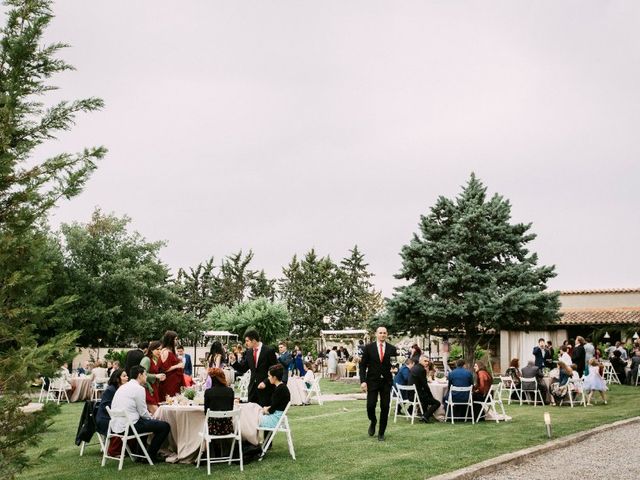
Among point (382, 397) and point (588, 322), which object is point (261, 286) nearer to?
point (588, 322)

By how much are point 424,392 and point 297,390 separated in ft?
16.5

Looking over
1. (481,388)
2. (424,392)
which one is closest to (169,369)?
(424,392)

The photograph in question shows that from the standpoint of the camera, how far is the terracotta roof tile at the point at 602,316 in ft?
101

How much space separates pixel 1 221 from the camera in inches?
177

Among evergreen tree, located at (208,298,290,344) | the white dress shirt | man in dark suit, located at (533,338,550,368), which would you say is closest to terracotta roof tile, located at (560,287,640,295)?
man in dark suit, located at (533,338,550,368)

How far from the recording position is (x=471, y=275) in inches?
1110

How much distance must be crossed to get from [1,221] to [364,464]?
18.7 feet

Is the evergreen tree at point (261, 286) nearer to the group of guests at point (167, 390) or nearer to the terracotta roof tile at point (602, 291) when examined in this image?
the terracotta roof tile at point (602, 291)

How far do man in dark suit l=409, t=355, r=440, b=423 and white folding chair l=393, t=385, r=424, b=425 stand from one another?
9cm

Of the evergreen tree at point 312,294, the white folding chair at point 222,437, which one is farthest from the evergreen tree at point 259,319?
the white folding chair at point 222,437

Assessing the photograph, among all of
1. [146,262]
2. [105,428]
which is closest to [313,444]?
[105,428]

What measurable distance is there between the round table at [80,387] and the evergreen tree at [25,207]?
15.8 metres

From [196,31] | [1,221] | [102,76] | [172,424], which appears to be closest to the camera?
[1,221]

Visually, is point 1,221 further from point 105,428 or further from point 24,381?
point 105,428
